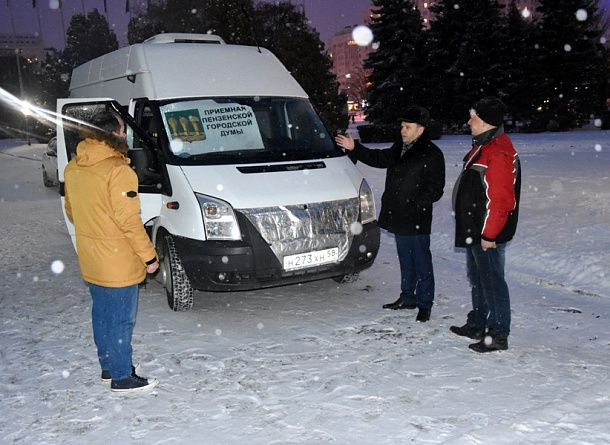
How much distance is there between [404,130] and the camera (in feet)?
16.7

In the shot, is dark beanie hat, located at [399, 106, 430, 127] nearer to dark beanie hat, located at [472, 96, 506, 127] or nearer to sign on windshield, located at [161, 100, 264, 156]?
dark beanie hat, located at [472, 96, 506, 127]

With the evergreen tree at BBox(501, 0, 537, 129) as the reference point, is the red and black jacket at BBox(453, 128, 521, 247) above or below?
below

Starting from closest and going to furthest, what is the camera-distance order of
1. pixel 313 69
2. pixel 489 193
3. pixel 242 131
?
pixel 489 193 < pixel 242 131 < pixel 313 69

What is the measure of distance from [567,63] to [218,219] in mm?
36604

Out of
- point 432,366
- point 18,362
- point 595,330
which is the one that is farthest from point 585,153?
point 18,362

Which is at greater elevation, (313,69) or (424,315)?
(313,69)

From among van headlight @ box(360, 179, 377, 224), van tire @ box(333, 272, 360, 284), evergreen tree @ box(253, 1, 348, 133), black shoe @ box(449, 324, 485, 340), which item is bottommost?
black shoe @ box(449, 324, 485, 340)

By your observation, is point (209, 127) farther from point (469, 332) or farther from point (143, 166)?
point (469, 332)

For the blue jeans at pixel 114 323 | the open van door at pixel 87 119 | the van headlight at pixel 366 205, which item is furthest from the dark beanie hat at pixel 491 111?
the open van door at pixel 87 119

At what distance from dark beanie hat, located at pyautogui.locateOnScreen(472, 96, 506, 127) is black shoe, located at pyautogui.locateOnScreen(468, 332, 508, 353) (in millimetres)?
1653

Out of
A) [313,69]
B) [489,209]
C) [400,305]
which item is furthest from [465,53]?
[489,209]

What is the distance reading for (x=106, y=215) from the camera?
12.1ft

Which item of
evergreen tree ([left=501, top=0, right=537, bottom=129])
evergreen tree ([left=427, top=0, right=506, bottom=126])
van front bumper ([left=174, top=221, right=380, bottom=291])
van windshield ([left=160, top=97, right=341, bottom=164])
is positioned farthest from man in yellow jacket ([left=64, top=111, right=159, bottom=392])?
evergreen tree ([left=501, top=0, right=537, bottom=129])

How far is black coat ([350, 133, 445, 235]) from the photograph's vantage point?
498cm
